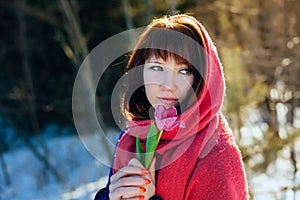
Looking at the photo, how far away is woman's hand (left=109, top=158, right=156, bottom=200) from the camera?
4.67 feet

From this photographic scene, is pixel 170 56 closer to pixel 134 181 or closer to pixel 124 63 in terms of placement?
pixel 134 181

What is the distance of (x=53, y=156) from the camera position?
668 centimetres

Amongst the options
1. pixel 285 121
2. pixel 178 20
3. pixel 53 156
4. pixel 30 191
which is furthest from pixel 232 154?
pixel 53 156

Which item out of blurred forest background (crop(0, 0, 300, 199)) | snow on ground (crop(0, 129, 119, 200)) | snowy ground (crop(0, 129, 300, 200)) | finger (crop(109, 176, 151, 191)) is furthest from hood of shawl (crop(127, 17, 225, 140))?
snow on ground (crop(0, 129, 119, 200))

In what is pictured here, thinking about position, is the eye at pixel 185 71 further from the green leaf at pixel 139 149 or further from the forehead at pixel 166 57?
the green leaf at pixel 139 149

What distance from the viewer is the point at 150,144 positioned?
147cm

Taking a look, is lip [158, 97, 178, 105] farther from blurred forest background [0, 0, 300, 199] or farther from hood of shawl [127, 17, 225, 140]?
blurred forest background [0, 0, 300, 199]

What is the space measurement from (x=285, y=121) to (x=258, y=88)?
117 centimetres

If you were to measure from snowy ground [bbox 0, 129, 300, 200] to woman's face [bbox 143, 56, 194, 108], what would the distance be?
2.69 meters

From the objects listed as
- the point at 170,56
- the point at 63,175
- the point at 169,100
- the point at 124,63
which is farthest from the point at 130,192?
the point at 63,175

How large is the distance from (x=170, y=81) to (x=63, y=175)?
4941mm

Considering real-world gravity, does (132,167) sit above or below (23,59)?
above

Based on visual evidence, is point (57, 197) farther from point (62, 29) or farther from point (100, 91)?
point (62, 29)

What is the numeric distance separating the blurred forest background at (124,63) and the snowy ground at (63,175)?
0.10m
